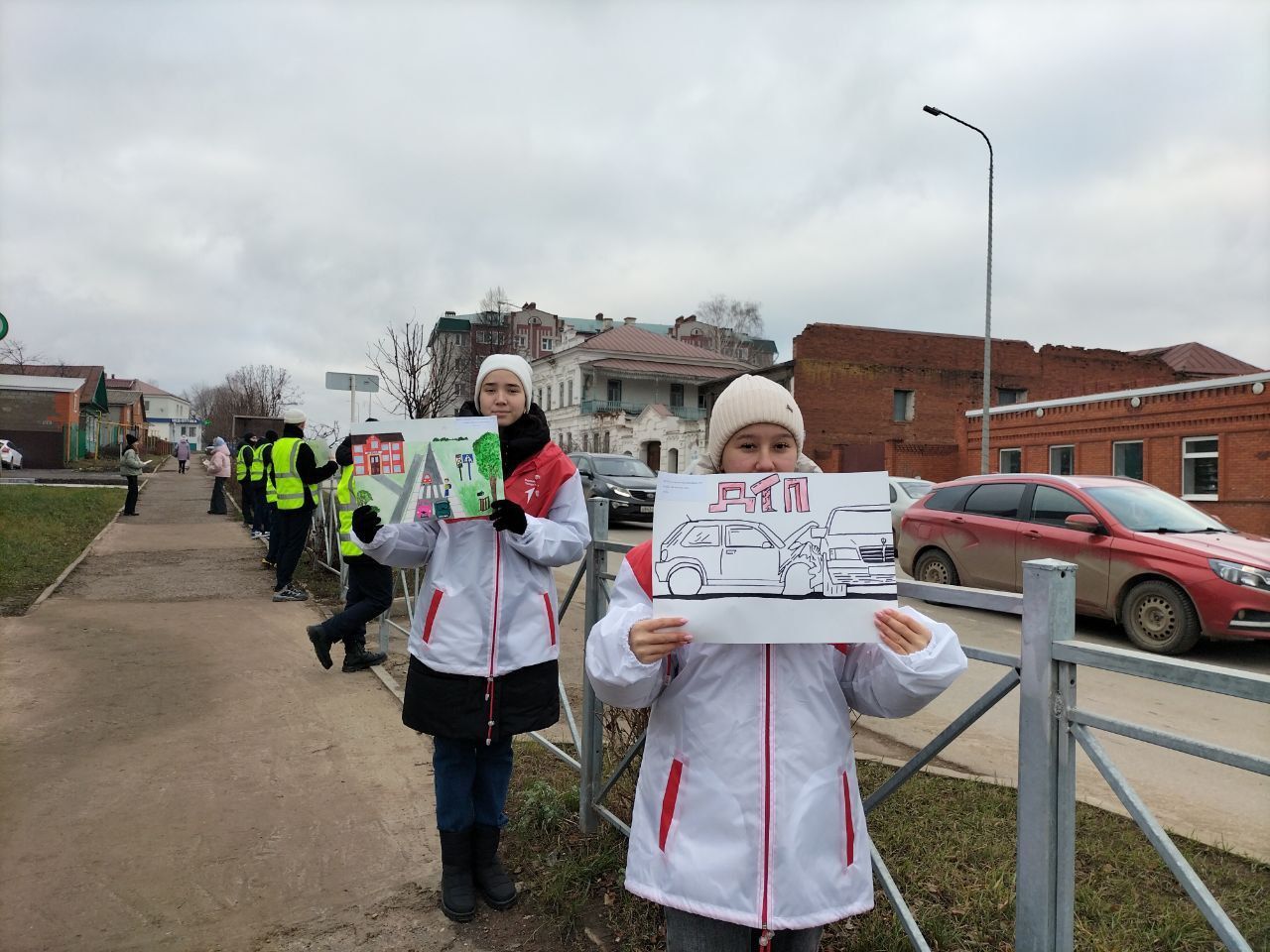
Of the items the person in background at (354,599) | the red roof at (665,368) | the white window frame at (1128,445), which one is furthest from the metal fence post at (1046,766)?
the red roof at (665,368)

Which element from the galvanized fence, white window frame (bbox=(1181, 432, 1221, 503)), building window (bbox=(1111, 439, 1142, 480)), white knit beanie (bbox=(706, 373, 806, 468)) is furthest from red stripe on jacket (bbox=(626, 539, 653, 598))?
building window (bbox=(1111, 439, 1142, 480))

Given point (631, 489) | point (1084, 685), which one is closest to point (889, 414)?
point (631, 489)

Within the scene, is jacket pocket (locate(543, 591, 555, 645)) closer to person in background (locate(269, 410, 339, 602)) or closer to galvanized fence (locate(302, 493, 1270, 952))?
galvanized fence (locate(302, 493, 1270, 952))

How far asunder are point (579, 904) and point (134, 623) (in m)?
6.22

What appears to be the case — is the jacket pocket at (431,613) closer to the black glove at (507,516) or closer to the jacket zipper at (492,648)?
the jacket zipper at (492,648)

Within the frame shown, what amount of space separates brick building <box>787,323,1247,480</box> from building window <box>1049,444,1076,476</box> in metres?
9.02

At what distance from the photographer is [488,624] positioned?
9.22 feet

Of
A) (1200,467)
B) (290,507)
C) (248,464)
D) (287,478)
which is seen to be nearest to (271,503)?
(290,507)

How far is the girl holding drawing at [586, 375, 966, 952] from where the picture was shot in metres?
1.65

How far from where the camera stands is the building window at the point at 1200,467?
21375 millimetres

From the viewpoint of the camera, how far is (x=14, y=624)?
23.6 feet

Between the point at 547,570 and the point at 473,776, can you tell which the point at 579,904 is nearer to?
the point at 473,776

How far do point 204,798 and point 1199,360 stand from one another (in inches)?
1984

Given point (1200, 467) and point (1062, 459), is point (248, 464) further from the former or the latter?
point (1062, 459)
